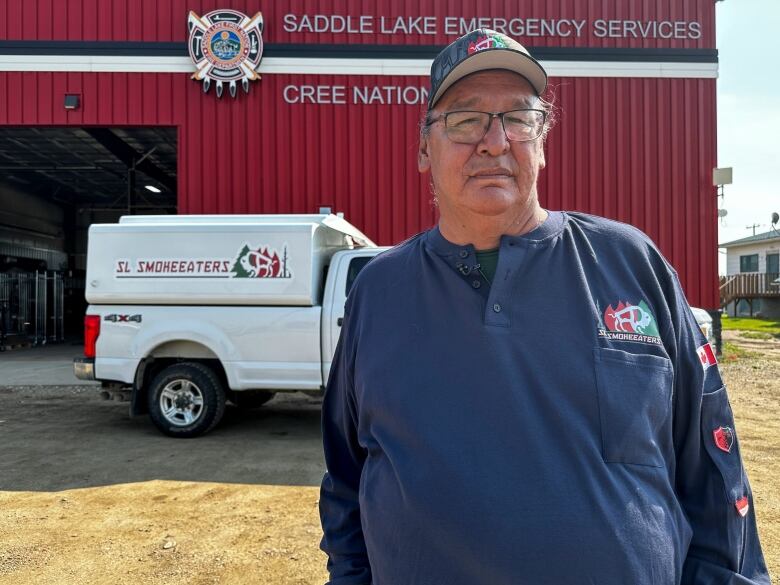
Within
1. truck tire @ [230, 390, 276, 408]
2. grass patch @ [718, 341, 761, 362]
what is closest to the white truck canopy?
truck tire @ [230, 390, 276, 408]

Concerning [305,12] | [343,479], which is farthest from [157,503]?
[305,12]

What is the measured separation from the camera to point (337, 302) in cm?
596

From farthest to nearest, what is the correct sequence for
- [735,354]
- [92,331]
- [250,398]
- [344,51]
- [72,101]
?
[735,354], [344,51], [72,101], [250,398], [92,331]

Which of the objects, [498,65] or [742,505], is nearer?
[742,505]

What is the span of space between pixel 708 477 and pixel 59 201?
26846 mm

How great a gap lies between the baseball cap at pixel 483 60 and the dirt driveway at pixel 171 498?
9.04 ft

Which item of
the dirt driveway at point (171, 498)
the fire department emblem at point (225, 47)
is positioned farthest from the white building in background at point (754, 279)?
the fire department emblem at point (225, 47)

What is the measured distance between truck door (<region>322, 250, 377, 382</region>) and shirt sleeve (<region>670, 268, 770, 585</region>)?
461 cm

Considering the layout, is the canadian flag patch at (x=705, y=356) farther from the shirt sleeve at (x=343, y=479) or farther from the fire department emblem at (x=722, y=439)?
the shirt sleeve at (x=343, y=479)

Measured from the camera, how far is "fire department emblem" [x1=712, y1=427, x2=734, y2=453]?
1333 mm

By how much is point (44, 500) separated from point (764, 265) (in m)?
40.1

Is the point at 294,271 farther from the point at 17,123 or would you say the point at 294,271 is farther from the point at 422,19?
the point at 17,123

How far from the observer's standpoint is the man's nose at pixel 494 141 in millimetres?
1442

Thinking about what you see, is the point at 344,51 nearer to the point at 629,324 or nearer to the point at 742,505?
the point at 629,324
